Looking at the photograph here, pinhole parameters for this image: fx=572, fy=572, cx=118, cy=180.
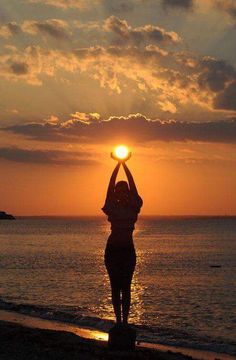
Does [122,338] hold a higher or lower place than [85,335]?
lower

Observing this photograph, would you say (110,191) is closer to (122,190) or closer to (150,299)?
(122,190)

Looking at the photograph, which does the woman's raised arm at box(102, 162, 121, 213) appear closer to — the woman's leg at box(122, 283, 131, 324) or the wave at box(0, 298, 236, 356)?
the woman's leg at box(122, 283, 131, 324)

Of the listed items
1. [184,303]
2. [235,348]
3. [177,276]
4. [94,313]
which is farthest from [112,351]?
[177,276]

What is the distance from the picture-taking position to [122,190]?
9.98 meters

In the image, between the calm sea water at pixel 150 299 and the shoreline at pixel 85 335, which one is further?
the calm sea water at pixel 150 299

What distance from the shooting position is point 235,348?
16141mm

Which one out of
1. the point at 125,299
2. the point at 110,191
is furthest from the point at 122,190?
the point at 125,299

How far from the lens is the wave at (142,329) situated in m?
16.5

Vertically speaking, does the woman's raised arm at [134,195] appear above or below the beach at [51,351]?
above

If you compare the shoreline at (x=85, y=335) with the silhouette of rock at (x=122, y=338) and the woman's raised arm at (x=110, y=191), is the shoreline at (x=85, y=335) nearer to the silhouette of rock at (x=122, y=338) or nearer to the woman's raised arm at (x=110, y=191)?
the silhouette of rock at (x=122, y=338)

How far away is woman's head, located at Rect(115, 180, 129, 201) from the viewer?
991 cm

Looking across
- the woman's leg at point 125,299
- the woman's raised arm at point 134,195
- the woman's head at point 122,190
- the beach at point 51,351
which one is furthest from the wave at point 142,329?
the woman's head at point 122,190

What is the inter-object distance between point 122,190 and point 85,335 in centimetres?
803

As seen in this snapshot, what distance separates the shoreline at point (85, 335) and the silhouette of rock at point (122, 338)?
0.63 feet
